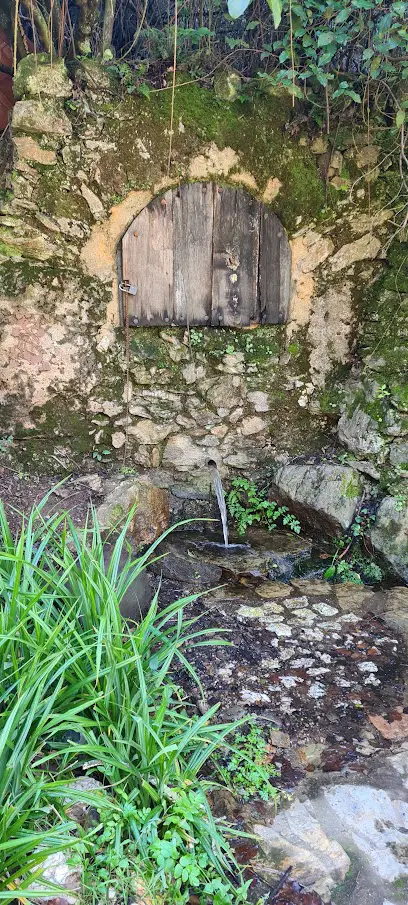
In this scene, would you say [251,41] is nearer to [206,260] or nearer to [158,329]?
[206,260]

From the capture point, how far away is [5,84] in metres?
3.12

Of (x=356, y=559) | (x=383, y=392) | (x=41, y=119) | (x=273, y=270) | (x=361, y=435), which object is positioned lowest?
(x=356, y=559)

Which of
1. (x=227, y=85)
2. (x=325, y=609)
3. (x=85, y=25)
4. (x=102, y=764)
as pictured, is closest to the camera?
(x=102, y=764)

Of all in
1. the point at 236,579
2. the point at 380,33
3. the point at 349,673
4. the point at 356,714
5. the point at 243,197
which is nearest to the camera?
the point at 356,714

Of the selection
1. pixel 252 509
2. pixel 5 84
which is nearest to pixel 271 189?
pixel 5 84

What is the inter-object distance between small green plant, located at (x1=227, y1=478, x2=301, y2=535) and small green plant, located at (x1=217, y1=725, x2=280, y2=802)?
66.1 inches

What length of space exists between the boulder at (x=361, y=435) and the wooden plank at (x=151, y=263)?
125 cm

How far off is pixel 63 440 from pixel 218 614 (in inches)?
56.2

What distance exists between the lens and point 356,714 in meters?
2.16

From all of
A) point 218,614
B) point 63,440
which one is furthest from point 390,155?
point 218,614

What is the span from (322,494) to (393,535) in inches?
18.5

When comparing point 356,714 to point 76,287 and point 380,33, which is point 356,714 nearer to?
point 76,287

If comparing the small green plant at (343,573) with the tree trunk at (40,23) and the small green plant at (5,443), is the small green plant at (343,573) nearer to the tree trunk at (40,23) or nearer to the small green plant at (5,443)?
the small green plant at (5,443)

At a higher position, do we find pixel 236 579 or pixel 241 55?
pixel 241 55
